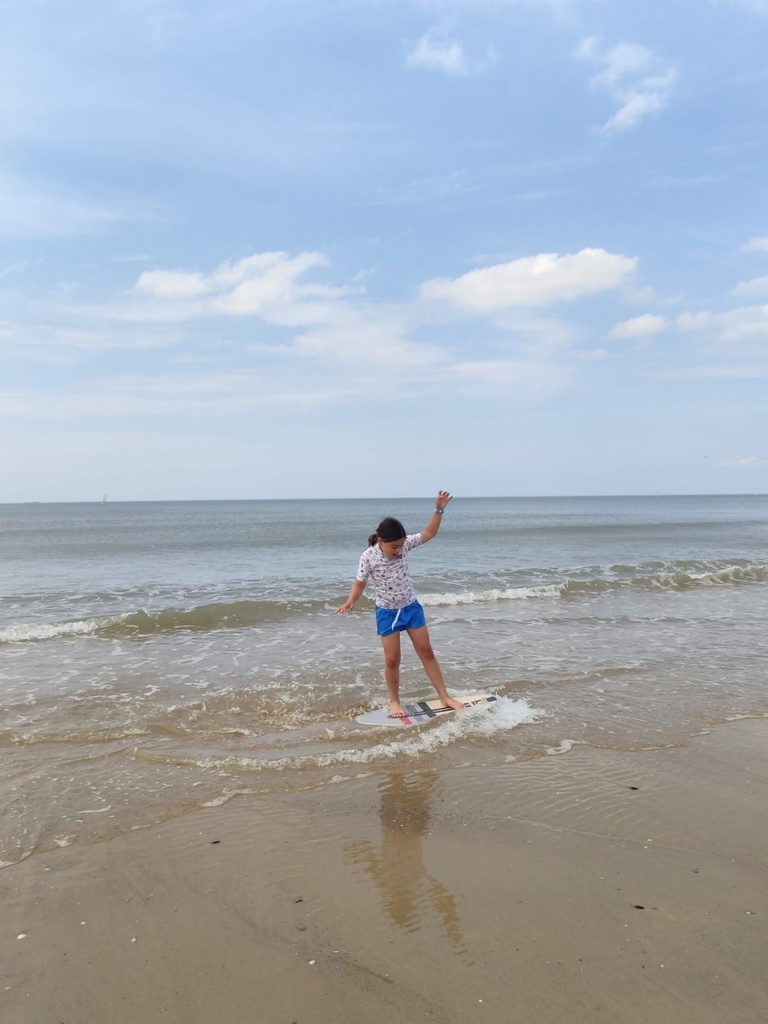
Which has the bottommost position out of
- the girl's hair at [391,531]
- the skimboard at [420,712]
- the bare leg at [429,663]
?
the skimboard at [420,712]

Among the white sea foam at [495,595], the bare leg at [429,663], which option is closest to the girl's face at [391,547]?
the bare leg at [429,663]

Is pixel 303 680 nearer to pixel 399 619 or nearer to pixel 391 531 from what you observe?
pixel 399 619

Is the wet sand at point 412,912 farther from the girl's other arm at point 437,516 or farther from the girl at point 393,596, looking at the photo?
the girl's other arm at point 437,516

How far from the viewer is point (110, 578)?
20266 millimetres

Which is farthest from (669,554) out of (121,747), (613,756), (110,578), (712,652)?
(121,747)

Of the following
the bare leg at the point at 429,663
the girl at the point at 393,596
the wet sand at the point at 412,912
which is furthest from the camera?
the bare leg at the point at 429,663

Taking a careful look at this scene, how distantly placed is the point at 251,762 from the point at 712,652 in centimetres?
702

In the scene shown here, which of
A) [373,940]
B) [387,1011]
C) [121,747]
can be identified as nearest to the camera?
[387,1011]

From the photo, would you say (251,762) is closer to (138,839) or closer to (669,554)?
(138,839)

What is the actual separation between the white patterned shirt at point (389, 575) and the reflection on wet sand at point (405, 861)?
1976 mm

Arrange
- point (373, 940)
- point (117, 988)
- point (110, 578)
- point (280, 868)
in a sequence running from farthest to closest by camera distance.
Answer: point (110, 578), point (280, 868), point (373, 940), point (117, 988)

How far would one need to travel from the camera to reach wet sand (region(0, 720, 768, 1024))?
8.94 feet

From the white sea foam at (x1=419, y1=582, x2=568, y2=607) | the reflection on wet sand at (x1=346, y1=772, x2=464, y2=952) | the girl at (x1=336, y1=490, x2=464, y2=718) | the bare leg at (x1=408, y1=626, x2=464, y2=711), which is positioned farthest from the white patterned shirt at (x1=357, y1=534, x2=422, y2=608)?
the white sea foam at (x1=419, y1=582, x2=568, y2=607)

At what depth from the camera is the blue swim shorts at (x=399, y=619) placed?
264 inches
